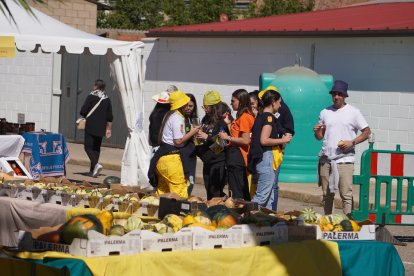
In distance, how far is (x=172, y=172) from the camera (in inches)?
257

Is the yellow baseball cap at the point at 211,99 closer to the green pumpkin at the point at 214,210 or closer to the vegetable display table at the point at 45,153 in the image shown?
the green pumpkin at the point at 214,210

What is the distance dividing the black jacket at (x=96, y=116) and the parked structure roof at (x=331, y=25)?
3535 mm

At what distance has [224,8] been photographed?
1066 inches

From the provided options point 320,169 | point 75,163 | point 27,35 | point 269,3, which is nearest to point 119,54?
point 27,35

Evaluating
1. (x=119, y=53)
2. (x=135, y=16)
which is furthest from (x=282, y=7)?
(x=119, y=53)

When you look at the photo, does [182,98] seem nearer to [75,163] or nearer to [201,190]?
[201,190]

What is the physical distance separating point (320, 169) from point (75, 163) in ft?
26.2

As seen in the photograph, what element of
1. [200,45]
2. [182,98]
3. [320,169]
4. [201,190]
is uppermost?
[200,45]

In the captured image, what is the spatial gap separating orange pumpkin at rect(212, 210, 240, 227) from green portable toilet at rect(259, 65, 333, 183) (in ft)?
22.0

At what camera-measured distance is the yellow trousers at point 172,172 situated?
6.54 meters

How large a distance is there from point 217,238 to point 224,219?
15.9 inches

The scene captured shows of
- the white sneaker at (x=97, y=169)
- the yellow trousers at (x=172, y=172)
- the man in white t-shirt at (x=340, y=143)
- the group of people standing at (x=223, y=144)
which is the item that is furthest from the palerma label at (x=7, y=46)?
the man in white t-shirt at (x=340, y=143)

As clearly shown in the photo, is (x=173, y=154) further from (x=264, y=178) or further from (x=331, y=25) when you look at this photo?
(x=331, y=25)

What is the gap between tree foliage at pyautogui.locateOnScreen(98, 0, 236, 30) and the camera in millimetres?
26703
